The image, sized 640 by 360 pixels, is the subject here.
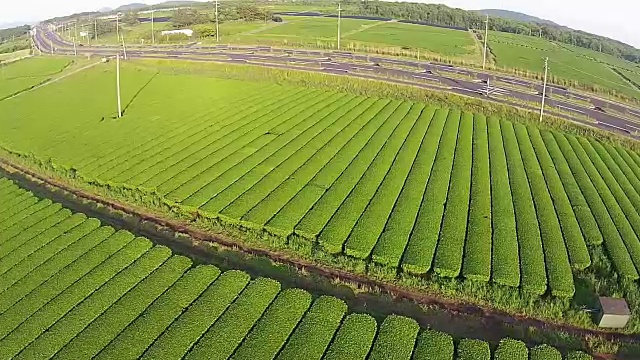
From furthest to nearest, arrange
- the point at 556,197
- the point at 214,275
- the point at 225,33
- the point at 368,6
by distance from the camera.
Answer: the point at 368,6 → the point at 225,33 → the point at 556,197 → the point at 214,275

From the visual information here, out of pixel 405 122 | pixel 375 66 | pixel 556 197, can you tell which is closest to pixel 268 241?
pixel 556 197

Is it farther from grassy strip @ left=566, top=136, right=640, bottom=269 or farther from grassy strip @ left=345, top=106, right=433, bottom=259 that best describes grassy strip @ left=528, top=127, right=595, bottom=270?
grassy strip @ left=345, top=106, right=433, bottom=259

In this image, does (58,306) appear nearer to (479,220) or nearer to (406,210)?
(406,210)

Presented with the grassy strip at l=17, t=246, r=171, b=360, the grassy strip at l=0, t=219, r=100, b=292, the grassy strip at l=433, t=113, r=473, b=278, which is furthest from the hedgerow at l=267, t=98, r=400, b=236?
the grassy strip at l=0, t=219, r=100, b=292

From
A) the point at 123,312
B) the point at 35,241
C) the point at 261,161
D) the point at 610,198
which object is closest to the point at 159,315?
the point at 123,312

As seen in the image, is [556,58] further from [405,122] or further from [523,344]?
[523,344]

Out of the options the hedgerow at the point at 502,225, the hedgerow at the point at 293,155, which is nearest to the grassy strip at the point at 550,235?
the hedgerow at the point at 502,225

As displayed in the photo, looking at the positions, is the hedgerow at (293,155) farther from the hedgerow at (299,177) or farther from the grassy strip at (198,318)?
the grassy strip at (198,318)
